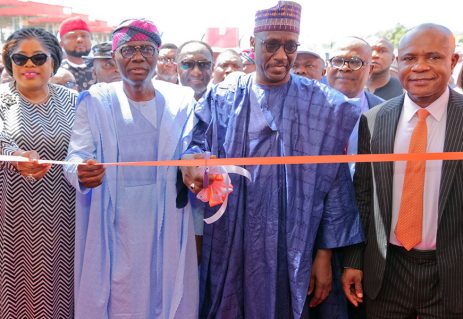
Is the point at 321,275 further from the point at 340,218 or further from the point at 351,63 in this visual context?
the point at 351,63

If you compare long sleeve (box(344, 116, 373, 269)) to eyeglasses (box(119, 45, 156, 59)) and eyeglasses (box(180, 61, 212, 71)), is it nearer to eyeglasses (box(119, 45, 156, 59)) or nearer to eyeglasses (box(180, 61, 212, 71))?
eyeglasses (box(119, 45, 156, 59))

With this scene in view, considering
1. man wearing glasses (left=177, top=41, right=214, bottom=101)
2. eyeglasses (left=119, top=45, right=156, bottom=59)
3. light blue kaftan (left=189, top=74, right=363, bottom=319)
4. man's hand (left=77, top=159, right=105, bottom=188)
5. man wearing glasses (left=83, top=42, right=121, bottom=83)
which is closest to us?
man's hand (left=77, top=159, right=105, bottom=188)

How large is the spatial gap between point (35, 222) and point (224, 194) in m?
1.26

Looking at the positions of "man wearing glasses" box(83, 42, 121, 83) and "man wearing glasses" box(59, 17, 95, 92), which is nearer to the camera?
"man wearing glasses" box(83, 42, 121, 83)

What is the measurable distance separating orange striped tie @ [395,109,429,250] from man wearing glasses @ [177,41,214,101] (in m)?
2.39

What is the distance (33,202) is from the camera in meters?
3.45

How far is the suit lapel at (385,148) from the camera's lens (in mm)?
2984

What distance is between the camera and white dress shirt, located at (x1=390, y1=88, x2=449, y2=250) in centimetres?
289

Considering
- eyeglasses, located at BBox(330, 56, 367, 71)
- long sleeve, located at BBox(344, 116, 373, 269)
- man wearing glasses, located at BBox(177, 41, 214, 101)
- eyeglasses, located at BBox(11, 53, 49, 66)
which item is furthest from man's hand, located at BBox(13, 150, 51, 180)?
eyeglasses, located at BBox(330, 56, 367, 71)

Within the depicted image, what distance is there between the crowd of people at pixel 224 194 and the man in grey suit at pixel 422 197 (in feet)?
0.03

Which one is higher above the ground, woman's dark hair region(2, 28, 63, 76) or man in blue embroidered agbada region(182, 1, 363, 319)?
woman's dark hair region(2, 28, 63, 76)

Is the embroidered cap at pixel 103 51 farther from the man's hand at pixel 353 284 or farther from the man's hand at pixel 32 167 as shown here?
the man's hand at pixel 353 284

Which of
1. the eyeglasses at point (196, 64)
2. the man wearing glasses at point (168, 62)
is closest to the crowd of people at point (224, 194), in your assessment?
the eyeglasses at point (196, 64)

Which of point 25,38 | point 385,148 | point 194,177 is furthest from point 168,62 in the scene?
point 385,148
